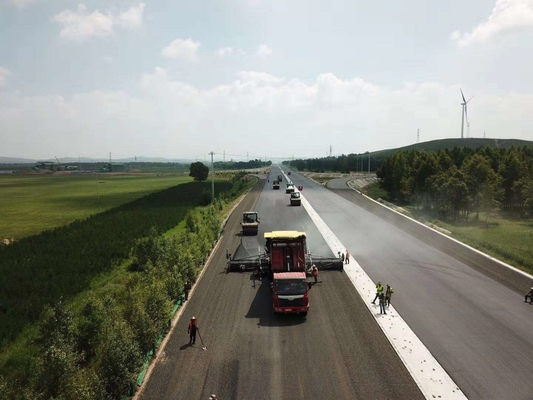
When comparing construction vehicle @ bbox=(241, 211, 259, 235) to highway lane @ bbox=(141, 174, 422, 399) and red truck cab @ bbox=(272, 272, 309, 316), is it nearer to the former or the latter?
highway lane @ bbox=(141, 174, 422, 399)

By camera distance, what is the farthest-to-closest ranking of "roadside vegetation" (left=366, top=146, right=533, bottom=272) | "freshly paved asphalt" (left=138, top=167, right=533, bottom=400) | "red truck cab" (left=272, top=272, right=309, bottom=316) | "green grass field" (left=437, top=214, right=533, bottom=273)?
1. "roadside vegetation" (left=366, top=146, right=533, bottom=272)
2. "green grass field" (left=437, top=214, right=533, bottom=273)
3. "red truck cab" (left=272, top=272, right=309, bottom=316)
4. "freshly paved asphalt" (left=138, top=167, right=533, bottom=400)

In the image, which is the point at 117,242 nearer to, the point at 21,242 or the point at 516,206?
the point at 21,242

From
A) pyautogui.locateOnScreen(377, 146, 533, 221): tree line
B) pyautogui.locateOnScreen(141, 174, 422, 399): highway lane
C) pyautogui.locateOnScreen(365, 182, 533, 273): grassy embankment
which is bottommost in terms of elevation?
pyautogui.locateOnScreen(141, 174, 422, 399): highway lane

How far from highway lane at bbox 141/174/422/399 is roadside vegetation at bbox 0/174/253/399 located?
1.85m

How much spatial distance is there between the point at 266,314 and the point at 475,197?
46.8m

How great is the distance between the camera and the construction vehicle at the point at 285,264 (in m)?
22.0

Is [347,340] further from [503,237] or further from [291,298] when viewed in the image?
[503,237]

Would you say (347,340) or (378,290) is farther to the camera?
(378,290)

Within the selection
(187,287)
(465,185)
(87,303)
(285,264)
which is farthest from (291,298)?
(465,185)

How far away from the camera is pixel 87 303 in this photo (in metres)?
20.8

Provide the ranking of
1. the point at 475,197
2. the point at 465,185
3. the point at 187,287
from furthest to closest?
1. the point at 475,197
2. the point at 465,185
3. the point at 187,287

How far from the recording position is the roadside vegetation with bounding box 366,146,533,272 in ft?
156

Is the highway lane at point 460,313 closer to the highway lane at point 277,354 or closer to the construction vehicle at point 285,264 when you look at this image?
the highway lane at point 277,354

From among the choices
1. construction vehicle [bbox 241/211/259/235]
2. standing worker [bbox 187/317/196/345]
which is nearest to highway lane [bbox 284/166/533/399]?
construction vehicle [bbox 241/211/259/235]
